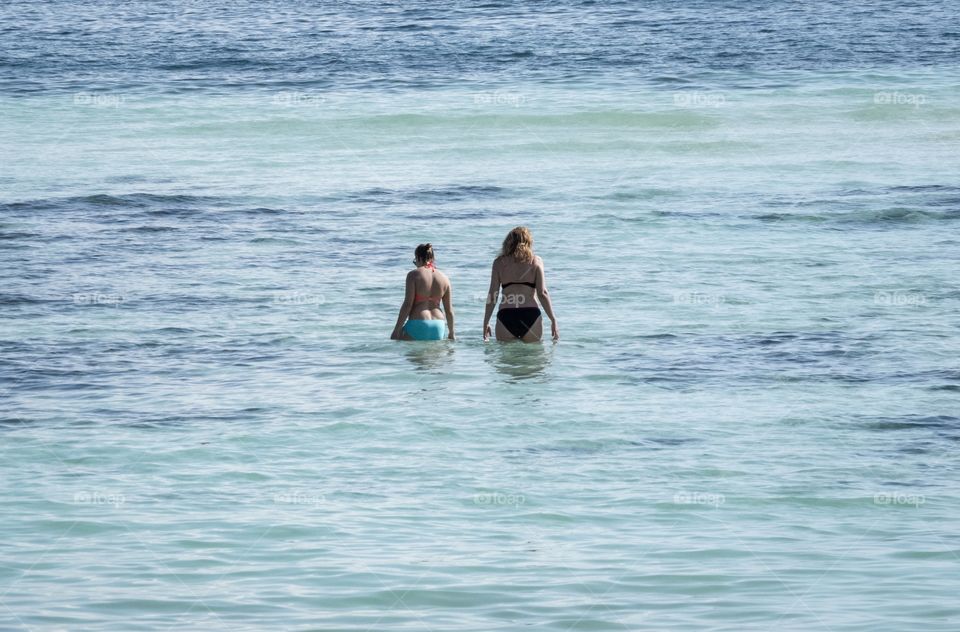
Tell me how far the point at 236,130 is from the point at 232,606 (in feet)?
82.4

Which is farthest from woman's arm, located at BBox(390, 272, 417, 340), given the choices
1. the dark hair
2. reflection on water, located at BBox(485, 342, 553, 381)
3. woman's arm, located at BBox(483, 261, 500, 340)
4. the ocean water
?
reflection on water, located at BBox(485, 342, 553, 381)

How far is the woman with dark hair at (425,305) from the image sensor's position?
41.2 feet

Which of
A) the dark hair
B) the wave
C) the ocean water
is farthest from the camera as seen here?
the wave

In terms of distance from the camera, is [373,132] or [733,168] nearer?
[733,168]

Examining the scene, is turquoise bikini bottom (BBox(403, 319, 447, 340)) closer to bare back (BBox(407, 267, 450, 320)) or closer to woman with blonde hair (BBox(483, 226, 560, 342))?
bare back (BBox(407, 267, 450, 320))

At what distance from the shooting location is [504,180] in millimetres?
25125

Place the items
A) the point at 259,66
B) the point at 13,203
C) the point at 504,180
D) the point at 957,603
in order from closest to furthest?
the point at 957,603, the point at 13,203, the point at 504,180, the point at 259,66

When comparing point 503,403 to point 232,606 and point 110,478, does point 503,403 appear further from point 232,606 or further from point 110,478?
point 232,606

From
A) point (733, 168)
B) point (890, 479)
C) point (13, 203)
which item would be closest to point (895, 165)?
point (733, 168)

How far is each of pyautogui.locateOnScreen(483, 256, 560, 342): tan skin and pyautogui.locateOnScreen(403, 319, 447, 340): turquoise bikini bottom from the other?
438 mm

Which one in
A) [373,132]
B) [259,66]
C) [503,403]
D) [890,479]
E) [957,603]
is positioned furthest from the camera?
[259,66]

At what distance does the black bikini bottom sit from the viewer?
1285 cm

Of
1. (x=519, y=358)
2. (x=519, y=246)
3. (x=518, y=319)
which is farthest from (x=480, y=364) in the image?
(x=519, y=246)

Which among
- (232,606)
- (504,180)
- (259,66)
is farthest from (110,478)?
(259,66)
